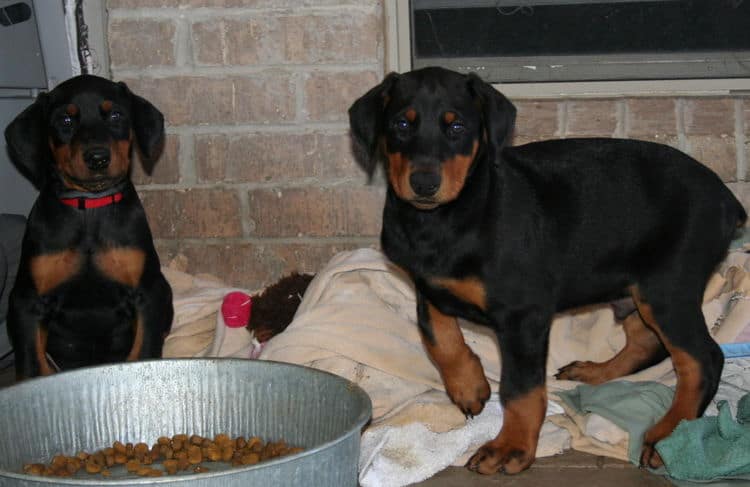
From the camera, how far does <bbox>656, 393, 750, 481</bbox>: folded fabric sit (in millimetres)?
2605

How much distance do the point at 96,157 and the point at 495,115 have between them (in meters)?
1.20

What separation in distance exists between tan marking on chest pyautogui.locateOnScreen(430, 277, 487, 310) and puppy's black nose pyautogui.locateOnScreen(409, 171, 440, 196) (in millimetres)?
284

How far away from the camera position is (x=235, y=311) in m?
3.60

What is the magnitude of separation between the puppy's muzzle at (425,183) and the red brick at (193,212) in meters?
1.67

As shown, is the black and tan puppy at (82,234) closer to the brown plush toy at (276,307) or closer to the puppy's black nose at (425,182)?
the brown plush toy at (276,307)

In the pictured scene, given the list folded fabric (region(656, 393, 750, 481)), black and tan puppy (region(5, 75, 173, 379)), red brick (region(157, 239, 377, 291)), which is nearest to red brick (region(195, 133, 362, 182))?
red brick (region(157, 239, 377, 291))

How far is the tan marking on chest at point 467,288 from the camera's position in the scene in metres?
2.71

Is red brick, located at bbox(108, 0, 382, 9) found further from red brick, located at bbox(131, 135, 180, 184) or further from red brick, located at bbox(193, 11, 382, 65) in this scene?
red brick, located at bbox(131, 135, 180, 184)

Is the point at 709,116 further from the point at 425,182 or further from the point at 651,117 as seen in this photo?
the point at 425,182

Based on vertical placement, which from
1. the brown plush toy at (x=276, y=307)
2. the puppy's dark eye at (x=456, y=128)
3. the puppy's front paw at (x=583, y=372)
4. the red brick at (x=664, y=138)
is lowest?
the puppy's front paw at (x=583, y=372)

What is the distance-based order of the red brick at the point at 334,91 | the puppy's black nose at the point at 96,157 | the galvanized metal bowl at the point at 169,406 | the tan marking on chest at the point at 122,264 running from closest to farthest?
1. the galvanized metal bowl at the point at 169,406
2. the puppy's black nose at the point at 96,157
3. the tan marking on chest at the point at 122,264
4. the red brick at the point at 334,91

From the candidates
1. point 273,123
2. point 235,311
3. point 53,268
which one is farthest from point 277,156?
point 53,268

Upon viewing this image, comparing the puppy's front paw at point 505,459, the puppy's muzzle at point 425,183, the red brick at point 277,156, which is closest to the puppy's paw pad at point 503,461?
the puppy's front paw at point 505,459

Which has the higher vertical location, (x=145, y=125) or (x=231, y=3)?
(x=231, y=3)
